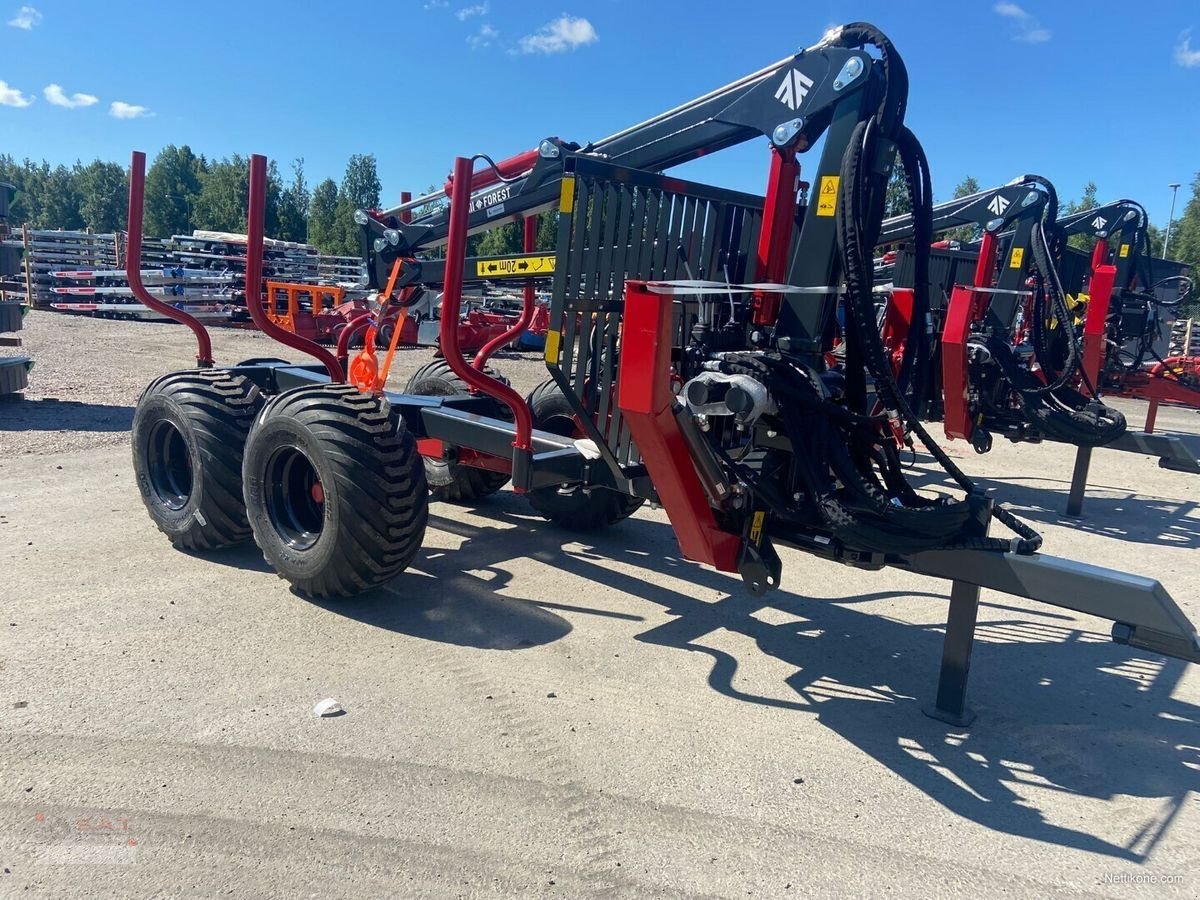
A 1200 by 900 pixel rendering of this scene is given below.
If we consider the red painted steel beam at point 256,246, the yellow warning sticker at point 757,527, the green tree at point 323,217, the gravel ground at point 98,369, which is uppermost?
the green tree at point 323,217

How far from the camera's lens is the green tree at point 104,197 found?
64375 millimetres

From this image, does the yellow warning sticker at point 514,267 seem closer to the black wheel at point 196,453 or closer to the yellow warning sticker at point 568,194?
the yellow warning sticker at point 568,194

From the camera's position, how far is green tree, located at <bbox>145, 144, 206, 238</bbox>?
63.4 meters

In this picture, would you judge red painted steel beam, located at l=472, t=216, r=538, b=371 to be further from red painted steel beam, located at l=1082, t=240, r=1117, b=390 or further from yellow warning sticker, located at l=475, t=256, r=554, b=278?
red painted steel beam, located at l=1082, t=240, r=1117, b=390

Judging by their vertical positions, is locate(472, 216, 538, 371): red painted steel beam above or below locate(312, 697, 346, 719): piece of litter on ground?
above

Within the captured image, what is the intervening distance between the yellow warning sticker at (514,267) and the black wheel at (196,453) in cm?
161

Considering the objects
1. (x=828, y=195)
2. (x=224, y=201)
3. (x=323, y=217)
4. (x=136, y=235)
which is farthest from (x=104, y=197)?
(x=828, y=195)

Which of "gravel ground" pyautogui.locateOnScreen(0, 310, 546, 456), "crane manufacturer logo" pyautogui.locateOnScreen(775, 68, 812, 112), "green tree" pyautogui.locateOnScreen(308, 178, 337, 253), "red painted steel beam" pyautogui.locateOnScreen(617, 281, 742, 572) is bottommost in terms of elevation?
"gravel ground" pyautogui.locateOnScreen(0, 310, 546, 456)

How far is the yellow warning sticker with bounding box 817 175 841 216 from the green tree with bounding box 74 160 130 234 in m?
71.8

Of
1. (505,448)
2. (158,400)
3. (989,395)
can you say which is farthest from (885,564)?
(989,395)

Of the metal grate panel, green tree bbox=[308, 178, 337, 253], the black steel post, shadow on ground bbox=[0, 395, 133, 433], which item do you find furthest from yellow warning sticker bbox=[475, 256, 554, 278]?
green tree bbox=[308, 178, 337, 253]

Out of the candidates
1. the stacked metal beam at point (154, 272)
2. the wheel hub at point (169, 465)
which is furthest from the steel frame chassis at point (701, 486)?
A: the stacked metal beam at point (154, 272)

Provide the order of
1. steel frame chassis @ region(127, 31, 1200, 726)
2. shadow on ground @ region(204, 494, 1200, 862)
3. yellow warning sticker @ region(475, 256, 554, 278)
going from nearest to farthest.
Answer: steel frame chassis @ region(127, 31, 1200, 726) → shadow on ground @ region(204, 494, 1200, 862) → yellow warning sticker @ region(475, 256, 554, 278)

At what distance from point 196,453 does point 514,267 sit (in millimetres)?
2146
